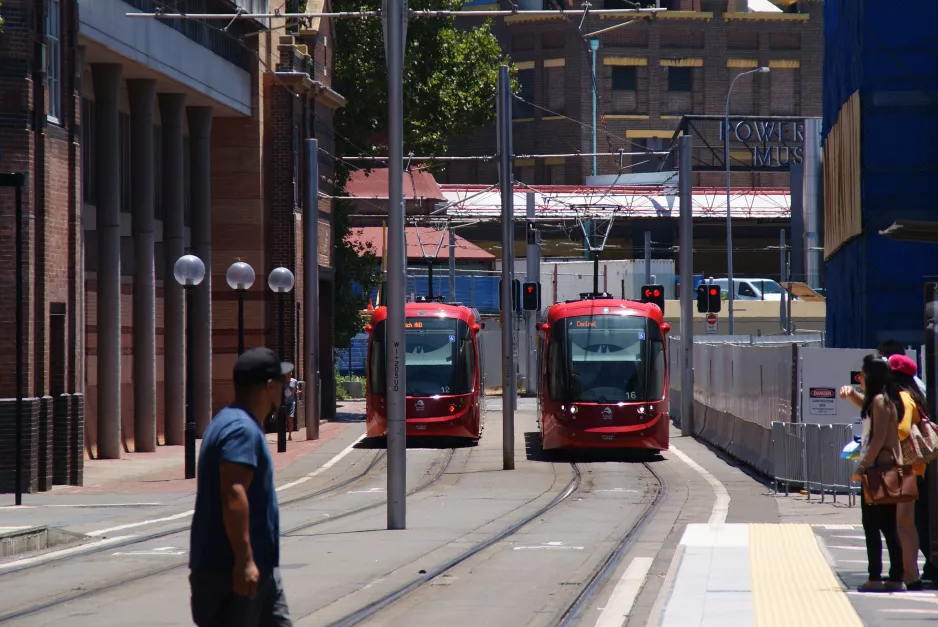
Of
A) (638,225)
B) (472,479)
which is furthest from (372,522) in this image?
(638,225)

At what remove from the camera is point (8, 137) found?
21000mm

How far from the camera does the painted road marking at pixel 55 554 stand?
13.7m

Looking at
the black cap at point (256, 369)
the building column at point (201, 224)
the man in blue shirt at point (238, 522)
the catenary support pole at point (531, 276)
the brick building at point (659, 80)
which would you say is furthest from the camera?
the brick building at point (659, 80)

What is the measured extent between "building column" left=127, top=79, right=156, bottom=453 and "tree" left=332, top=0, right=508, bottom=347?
40.4ft

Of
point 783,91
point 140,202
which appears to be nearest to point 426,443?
point 140,202

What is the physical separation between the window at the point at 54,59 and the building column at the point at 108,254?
5629mm

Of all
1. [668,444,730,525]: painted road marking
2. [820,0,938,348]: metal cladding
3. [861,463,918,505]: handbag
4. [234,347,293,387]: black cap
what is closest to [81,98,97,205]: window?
[668,444,730,525]: painted road marking

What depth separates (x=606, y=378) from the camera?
28.0 meters

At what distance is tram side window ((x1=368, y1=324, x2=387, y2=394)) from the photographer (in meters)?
30.9

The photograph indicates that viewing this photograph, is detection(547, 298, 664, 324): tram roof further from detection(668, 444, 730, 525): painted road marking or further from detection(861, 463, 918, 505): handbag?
detection(861, 463, 918, 505): handbag

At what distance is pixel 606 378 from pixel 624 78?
60.7 meters

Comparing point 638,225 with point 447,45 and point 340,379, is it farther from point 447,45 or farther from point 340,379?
point 447,45

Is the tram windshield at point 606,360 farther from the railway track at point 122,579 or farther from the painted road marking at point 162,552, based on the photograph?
the painted road marking at point 162,552

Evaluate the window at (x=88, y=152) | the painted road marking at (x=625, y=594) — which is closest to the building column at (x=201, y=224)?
the window at (x=88, y=152)
